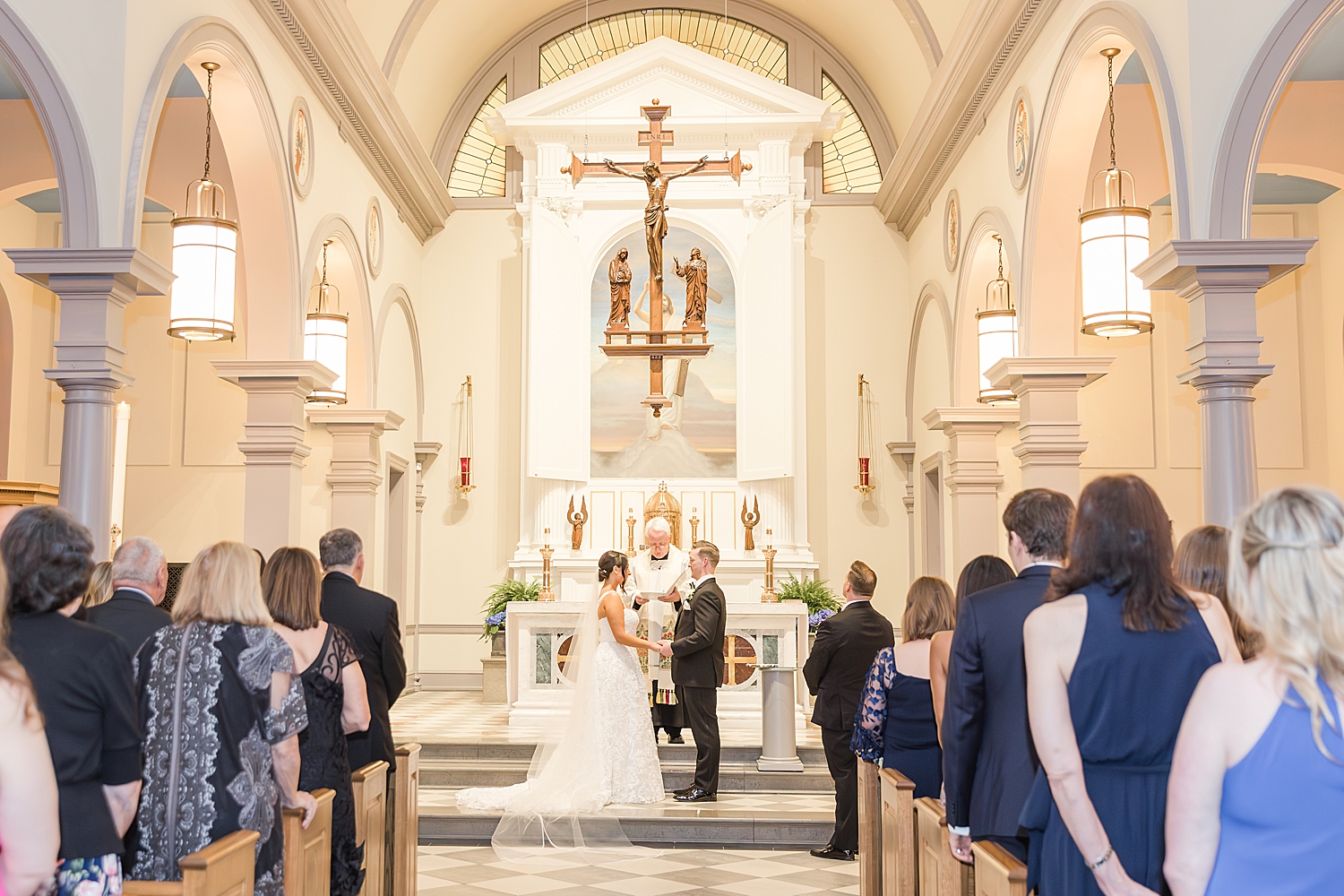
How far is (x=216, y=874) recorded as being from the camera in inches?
119

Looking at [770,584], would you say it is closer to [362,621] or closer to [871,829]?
[871,829]

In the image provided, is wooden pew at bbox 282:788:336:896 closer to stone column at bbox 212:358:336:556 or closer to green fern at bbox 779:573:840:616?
stone column at bbox 212:358:336:556

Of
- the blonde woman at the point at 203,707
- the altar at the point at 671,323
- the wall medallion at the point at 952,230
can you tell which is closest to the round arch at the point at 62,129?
the blonde woman at the point at 203,707

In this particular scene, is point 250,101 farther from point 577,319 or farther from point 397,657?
point 577,319

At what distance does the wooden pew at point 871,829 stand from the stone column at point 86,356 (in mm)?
3715

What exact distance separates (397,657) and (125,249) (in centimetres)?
249

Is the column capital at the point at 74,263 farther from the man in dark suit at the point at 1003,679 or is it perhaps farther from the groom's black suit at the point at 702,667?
the man in dark suit at the point at 1003,679

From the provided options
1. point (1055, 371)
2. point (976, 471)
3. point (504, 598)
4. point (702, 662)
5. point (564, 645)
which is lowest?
point (564, 645)

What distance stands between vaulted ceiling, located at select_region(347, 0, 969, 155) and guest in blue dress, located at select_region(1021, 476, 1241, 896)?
28.4 ft

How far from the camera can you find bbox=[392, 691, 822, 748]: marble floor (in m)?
9.03

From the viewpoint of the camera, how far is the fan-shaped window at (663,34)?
14.6 m

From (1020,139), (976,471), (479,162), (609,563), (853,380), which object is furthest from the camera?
(479,162)

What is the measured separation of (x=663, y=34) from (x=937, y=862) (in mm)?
12646

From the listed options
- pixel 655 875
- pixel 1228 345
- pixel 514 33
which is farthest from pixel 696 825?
pixel 514 33
